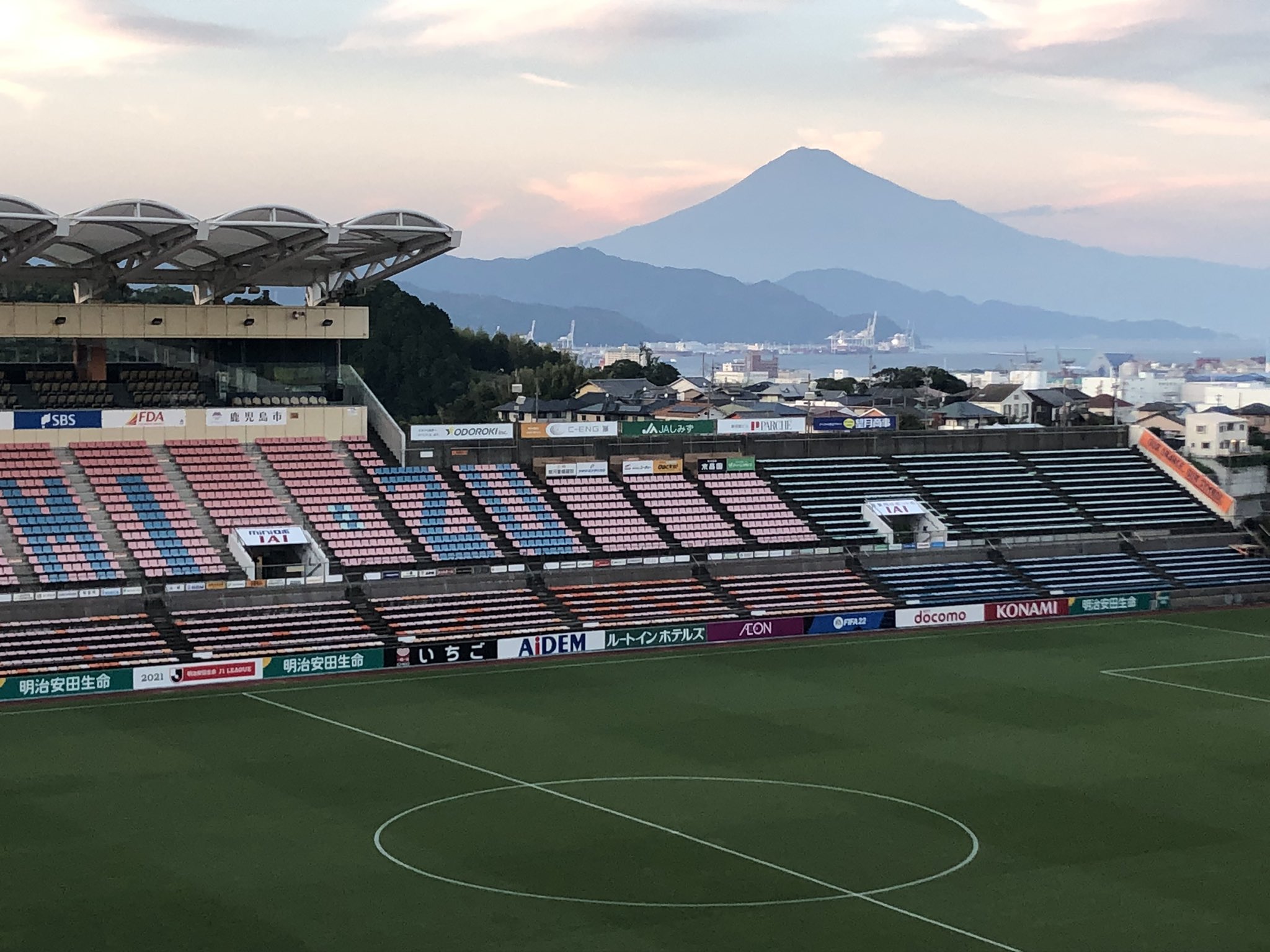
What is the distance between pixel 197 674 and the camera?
48.9m

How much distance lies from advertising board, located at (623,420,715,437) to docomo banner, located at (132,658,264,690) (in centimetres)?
2408

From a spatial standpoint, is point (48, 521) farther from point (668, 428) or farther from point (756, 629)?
point (668, 428)

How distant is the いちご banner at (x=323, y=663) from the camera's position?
50.2 m

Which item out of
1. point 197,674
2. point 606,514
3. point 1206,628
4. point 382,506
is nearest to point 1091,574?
point 1206,628

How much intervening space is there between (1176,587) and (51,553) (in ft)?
140

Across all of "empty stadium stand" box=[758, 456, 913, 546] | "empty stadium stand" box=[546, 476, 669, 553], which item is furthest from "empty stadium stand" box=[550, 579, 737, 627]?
"empty stadium stand" box=[758, 456, 913, 546]

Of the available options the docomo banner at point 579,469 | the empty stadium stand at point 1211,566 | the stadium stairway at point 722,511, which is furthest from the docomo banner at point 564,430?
the empty stadium stand at point 1211,566

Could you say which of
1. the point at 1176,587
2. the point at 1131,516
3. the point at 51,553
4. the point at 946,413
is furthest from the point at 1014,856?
the point at 946,413

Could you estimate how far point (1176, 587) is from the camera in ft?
223

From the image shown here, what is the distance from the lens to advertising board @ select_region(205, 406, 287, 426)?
6388 centimetres

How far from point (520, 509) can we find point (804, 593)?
37.1 feet

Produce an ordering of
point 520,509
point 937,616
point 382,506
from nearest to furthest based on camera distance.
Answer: point 937,616 → point 382,506 → point 520,509

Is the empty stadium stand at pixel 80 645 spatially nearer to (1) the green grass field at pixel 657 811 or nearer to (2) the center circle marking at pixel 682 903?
(1) the green grass field at pixel 657 811

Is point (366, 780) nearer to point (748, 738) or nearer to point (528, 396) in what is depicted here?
point (748, 738)
